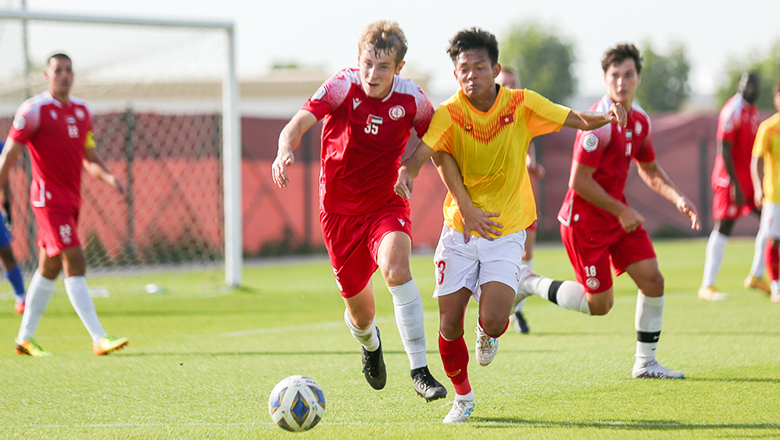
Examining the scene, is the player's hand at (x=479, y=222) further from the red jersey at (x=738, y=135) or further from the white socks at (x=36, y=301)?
the red jersey at (x=738, y=135)

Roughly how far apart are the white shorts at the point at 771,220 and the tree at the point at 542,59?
6512 centimetres

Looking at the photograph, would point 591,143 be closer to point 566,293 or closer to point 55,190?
point 566,293

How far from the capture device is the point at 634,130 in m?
5.34

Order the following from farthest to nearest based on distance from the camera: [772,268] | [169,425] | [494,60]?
[772,268]
[494,60]
[169,425]

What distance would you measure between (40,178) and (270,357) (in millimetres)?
2411

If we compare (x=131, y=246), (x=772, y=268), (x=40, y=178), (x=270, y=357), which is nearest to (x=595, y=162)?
(x=270, y=357)

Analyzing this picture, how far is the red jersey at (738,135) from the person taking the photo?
9.23m

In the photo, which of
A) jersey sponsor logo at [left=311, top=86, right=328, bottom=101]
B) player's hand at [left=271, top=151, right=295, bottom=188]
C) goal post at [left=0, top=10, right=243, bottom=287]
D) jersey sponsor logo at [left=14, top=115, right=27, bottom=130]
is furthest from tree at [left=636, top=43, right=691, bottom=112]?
player's hand at [left=271, top=151, right=295, bottom=188]

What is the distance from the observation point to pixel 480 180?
449 centimetres

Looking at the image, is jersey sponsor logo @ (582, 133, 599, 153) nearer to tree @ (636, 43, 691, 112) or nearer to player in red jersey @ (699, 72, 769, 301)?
player in red jersey @ (699, 72, 769, 301)

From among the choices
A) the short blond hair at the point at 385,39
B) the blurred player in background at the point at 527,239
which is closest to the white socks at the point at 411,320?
the short blond hair at the point at 385,39

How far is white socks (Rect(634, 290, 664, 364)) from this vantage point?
17.1 ft

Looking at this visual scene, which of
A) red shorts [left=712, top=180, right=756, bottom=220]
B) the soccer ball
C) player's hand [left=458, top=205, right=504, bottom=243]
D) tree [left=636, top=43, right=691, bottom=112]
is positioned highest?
tree [left=636, top=43, right=691, bottom=112]

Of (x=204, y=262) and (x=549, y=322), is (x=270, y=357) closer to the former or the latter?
(x=549, y=322)
